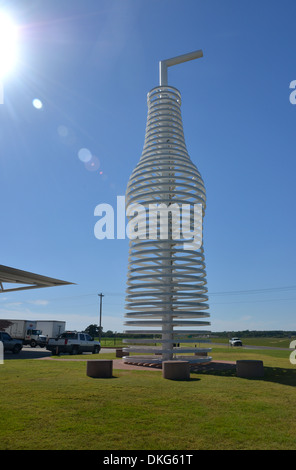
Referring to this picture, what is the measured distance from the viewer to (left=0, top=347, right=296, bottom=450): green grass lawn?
6.25 metres

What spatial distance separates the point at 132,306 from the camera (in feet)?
72.9

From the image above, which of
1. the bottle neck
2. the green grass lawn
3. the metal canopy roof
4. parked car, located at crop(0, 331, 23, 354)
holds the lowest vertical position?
the green grass lawn

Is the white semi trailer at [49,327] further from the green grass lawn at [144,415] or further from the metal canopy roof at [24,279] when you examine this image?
the green grass lawn at [144,415]

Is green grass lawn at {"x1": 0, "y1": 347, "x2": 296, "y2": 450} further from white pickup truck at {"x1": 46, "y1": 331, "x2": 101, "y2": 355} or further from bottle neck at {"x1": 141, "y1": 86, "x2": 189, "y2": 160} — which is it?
bottle neck at {"x1": 141, "y1": 86, "x2": 189, "y2": 160}

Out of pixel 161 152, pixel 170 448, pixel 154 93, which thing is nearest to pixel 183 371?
pixel 170 448

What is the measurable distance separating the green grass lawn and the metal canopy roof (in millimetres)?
19961

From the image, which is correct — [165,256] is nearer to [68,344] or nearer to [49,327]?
[68,344]

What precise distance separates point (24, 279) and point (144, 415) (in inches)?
1215

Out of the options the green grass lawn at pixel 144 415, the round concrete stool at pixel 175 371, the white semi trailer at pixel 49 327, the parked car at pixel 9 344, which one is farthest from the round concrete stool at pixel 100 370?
the white semi trailer at pixel 49 327

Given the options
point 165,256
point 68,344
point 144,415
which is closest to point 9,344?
point 68,344

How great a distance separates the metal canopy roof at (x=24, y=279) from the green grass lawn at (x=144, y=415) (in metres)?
20.0

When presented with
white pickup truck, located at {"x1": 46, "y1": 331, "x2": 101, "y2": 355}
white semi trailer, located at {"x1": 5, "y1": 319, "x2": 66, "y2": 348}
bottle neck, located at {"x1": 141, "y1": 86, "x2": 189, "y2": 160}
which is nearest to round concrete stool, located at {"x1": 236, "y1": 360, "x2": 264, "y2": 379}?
bottle neck, located at {"x1": 141, "y1": 86, "x2": 189, "y2": 160}

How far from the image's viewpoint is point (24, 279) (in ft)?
119
